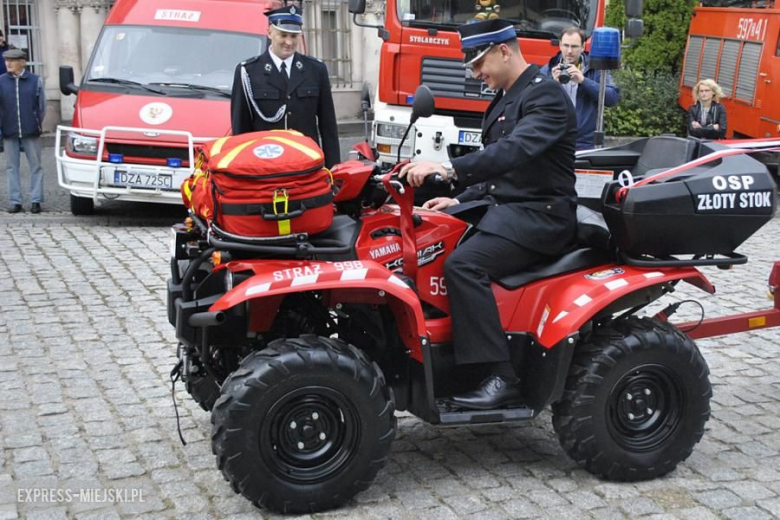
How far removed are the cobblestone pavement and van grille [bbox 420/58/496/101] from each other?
4.90m

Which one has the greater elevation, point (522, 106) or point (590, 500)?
point (522, 106)

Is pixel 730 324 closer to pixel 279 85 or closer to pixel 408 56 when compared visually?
pixel 279 85

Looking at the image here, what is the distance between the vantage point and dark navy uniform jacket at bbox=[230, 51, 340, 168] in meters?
6.99

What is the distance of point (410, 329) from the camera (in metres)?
4.75

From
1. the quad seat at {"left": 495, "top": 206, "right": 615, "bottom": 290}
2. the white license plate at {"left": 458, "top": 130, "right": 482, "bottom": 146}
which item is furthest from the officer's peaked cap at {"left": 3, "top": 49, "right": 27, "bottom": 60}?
the quad seat at {"left": 495, "top": 206, "right": 615, "bottom": 290}

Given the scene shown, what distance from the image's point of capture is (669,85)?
60.9ft

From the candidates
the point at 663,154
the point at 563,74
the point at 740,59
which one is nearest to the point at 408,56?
the point at 563,74

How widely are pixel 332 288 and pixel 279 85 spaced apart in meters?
2.76

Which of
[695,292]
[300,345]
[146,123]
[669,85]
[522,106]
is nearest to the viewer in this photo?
[300,345]

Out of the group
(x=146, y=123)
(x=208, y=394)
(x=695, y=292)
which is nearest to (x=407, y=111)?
(x=146, y=123)

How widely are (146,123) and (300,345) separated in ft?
23.3

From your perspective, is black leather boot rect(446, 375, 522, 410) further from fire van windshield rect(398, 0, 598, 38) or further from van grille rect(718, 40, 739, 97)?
van grille rect(718, 40, 739, 97)

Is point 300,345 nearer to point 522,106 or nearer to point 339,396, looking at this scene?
point 339,396

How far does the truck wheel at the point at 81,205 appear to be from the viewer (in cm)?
1166
